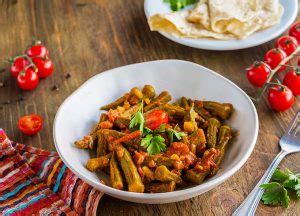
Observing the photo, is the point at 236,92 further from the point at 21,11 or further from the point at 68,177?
the point at 21,11

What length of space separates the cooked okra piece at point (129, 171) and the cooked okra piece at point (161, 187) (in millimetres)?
65

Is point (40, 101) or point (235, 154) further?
point (40, 101)

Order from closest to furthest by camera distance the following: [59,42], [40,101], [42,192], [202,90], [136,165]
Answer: [136,165], [42,192], [202,90], [40,101], [59,42]

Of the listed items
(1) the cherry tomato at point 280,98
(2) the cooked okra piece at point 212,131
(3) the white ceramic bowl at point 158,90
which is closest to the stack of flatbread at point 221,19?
(1) the cherry tomato at point 280,98

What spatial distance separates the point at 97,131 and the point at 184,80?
71cm

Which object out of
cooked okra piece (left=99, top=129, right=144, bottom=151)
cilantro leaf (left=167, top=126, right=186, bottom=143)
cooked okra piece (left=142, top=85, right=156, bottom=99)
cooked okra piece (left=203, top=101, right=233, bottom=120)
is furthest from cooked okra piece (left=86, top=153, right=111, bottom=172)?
cooked okra piece (left=203, top=101, right=233, bottom=120)

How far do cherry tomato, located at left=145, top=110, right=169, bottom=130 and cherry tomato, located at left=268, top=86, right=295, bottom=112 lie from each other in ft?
2.90

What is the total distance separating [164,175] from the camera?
7.79ft

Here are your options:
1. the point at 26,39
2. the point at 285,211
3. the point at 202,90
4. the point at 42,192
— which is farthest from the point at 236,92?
the point at 26,39

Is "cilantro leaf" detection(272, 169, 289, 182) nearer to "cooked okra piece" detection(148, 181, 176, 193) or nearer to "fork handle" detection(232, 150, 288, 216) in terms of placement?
"fork handle" detection(232, 150, 288, 216)

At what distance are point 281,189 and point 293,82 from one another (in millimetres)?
999

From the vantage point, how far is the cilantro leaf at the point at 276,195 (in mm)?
2609

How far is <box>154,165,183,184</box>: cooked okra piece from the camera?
2381 millimetres

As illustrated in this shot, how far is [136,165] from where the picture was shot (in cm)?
251
